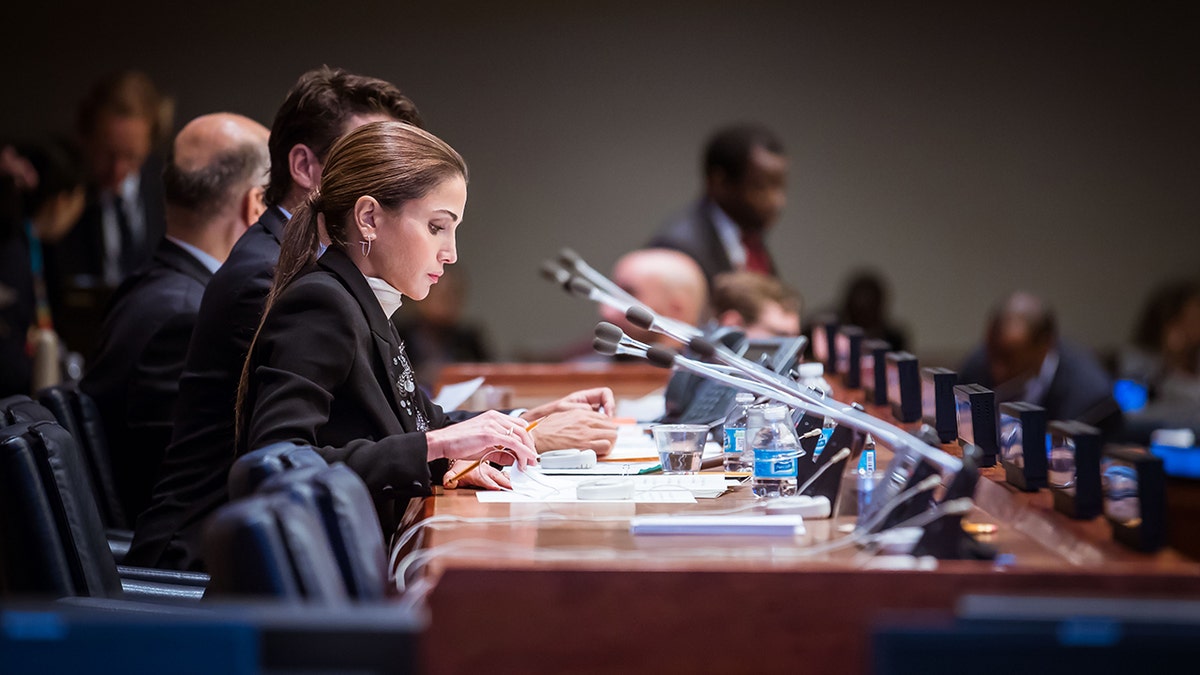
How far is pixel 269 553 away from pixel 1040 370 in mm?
3887

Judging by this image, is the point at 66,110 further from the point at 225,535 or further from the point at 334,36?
the point at 225,535

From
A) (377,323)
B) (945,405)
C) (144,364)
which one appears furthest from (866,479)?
(144,364)

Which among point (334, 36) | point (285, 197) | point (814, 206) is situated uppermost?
point (334, 36)

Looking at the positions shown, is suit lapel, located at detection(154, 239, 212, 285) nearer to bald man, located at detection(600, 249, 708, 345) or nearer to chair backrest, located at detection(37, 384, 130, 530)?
chair backrest, located at detection(37, 384, 130, 530)

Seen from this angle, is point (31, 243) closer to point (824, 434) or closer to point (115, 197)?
point (115, 197)

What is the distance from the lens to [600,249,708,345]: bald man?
4.32 metres

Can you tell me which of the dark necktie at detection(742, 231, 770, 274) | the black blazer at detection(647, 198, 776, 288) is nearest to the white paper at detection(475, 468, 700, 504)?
the black blazer at detection(647, 198, 776, 288)

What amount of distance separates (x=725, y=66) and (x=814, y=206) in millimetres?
808

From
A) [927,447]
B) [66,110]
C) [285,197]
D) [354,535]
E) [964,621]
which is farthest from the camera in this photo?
[66,110]

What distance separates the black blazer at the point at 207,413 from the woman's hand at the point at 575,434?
0.52 meters

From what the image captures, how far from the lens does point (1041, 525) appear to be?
1.67m

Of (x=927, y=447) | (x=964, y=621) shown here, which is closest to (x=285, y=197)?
(x=927, y=447)

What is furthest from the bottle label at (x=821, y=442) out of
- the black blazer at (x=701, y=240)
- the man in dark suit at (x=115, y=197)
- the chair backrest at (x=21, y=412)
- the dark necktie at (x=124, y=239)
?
the dark necktie at (x=124, y=239)

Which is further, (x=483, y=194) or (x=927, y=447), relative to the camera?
(x=483, y=194)
